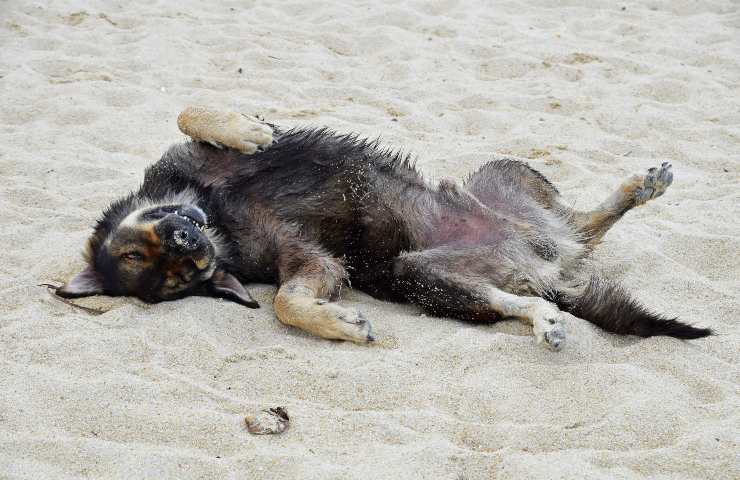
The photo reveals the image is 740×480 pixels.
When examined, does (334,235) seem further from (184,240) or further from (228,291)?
(184,240)

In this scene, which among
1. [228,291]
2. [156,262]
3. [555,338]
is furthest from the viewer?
[228,291]

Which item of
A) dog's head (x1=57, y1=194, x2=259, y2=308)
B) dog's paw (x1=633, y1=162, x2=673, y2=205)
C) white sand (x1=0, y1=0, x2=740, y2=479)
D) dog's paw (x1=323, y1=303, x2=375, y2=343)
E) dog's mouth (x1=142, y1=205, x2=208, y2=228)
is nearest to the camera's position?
white sand (x1=0, y1=0, x2=740, y2=479)

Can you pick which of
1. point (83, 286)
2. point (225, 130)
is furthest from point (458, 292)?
point (83, 286)

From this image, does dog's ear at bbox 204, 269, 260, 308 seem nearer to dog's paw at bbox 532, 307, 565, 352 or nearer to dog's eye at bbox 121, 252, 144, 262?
dog's eye at bbox 121, 252, 144, 262

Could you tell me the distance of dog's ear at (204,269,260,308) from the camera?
4125 millimetres

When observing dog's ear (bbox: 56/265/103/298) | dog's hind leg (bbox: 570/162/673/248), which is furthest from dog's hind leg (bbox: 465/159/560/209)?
dog's ear (bbox: 56/265/103/298)

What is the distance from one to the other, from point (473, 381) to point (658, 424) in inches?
28.4

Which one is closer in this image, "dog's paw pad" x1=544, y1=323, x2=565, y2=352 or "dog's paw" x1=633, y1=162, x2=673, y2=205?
"dog's paw pad" x1=544, y1=323, x2=565, y2=352

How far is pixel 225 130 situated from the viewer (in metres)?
4.52

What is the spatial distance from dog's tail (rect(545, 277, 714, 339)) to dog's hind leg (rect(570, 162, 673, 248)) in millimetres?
598

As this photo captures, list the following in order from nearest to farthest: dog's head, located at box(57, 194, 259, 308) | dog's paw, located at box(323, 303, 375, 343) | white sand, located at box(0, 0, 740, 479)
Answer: white sand, located at box(0, 0, 740, 479)
dog's paw, located at box(323, 303, 375, 343)
dog's head, located at box(57, 194, 259, 308)

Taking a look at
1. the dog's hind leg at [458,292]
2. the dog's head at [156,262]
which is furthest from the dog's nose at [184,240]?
the dog's hind leg at [458,292]

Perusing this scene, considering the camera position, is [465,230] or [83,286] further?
[465,230]

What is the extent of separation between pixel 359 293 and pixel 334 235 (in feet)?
1.10
